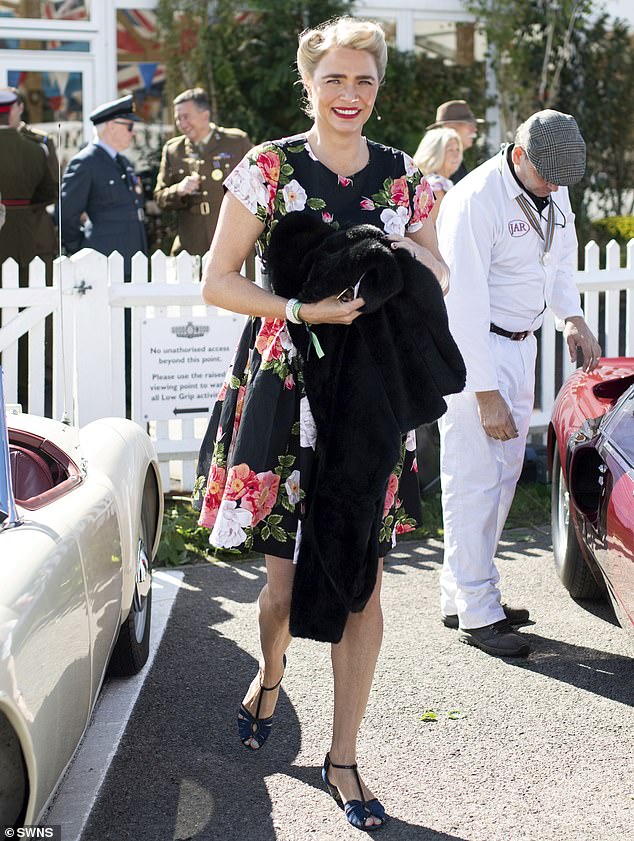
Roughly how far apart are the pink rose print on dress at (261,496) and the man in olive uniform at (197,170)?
5713 mm

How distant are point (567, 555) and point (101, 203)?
15.2 ft

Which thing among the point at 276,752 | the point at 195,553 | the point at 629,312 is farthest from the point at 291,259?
the point at 629,312

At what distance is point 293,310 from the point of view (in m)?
3.28

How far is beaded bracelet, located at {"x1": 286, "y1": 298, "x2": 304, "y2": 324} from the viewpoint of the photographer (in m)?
3.27

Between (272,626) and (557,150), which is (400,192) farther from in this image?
(272,626)

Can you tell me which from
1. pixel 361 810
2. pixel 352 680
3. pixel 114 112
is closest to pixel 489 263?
pixel 352 680

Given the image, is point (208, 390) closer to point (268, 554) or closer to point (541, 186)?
point (541, 186)

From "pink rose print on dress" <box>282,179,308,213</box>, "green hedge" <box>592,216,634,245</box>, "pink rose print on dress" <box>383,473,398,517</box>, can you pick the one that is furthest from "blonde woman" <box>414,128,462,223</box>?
"green hedge" <box>592,216,634,245</box>

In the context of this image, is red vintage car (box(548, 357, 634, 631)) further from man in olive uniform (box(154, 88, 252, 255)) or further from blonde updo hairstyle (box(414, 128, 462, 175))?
man in olive uniform (box(154, 88, 252, 255))

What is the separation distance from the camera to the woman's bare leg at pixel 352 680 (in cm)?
340

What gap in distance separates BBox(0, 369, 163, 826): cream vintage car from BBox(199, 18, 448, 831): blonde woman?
16.6 inches

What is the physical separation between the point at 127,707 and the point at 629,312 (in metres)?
4.87

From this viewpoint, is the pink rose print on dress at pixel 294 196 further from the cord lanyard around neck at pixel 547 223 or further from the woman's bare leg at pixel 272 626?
the cord lanyard around neck at pixel 547 223

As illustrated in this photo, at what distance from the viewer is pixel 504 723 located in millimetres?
4039
